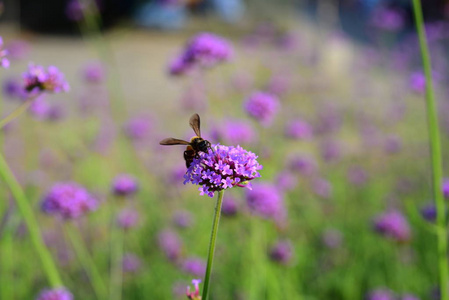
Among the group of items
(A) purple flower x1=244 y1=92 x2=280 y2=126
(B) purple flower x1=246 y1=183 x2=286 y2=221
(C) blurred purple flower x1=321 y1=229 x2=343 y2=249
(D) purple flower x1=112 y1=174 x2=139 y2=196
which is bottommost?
(C) blurred purple flower x1=321 y1=229 x2=343 y2=249

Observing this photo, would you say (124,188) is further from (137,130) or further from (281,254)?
(137,130)

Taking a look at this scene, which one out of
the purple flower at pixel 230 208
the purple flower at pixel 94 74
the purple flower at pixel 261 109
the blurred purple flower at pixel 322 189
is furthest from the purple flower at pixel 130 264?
the blurred purple flower at pixel 322 189

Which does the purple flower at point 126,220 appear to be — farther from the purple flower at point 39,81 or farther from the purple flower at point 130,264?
the purple flower at point 39,81

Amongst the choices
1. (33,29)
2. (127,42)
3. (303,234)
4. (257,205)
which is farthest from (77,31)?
(257,205)

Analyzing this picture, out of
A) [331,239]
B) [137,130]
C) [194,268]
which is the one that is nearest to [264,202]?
[194,268]

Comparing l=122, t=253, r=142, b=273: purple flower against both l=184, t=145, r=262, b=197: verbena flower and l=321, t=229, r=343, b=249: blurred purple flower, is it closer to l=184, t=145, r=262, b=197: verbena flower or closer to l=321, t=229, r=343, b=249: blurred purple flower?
l=321, t=229, r=343, b=249: blurred purple flower

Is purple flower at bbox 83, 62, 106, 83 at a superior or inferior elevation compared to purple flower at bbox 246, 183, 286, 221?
inferior

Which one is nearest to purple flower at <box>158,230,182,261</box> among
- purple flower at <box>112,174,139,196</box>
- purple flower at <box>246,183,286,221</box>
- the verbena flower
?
purple flower at <box>112,174,139,196</box>
